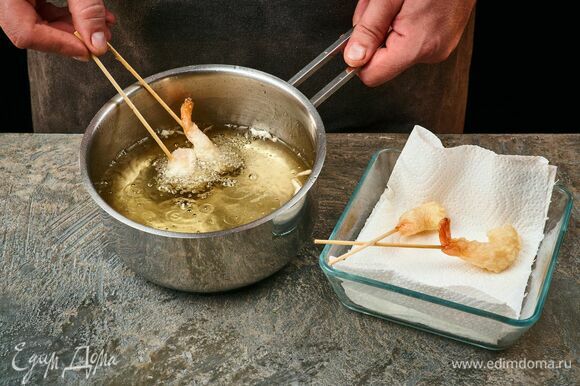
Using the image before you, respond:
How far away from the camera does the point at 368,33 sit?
1.11 m

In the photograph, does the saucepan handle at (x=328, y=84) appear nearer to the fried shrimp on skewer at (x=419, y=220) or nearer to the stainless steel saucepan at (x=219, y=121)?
the stainless steel saucepan at (x=219, y=121)

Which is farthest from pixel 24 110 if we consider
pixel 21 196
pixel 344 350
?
pixel 344 350

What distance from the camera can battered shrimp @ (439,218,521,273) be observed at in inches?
36.5

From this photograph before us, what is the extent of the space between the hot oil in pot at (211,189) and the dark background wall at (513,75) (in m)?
1.13

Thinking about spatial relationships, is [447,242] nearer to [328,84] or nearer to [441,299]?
[441,299]

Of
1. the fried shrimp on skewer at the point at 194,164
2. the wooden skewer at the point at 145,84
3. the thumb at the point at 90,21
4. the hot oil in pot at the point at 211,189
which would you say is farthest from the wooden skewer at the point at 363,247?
the thumb at the point at 90,21

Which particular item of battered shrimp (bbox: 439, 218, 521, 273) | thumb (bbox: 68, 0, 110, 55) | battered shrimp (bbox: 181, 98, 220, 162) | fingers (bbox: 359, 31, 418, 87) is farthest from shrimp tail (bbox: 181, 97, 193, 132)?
battered shrimp (bbox: 439, 218, 521, 273)

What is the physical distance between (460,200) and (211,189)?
34 cm

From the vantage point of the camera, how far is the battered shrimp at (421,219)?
3.18 ft

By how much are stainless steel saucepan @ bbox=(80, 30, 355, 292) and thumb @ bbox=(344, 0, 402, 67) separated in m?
0.02

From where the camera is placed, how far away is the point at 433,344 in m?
0.96

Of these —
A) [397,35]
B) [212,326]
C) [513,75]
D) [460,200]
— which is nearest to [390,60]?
[397,35]

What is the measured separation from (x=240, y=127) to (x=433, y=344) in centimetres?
45

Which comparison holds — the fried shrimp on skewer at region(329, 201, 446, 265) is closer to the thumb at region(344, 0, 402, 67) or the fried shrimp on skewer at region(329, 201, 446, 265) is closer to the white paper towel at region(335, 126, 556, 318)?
the white paper towel at region(335, 126, 556, 318)
